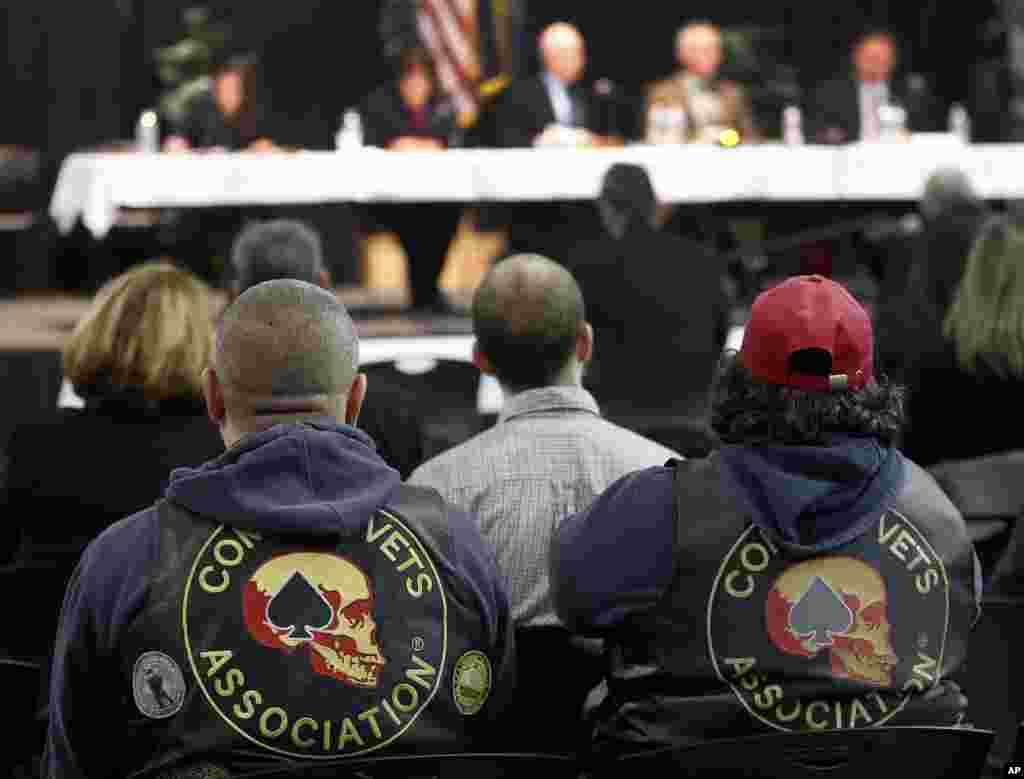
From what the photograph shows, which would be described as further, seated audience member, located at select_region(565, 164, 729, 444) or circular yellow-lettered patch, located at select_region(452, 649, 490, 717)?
seated audience member, located at select_region(565, 164, 729, 444)

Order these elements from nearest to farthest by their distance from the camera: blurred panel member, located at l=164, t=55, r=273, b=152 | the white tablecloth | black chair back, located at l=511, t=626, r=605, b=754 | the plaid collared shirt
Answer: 1. black chair back, located at l=511, t=626, r=605, b=754
2. the plaid collared shirt
3. the white tablecloth
4. blurred panel member, located at l=164, t=55, r=273, b=152

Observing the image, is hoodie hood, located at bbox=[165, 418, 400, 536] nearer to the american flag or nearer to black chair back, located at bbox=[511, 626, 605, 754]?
black chair back, located at bbox=[511, 626, 605, 754]

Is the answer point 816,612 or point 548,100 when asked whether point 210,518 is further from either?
point 548,100

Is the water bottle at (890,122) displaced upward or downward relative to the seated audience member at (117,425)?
upward

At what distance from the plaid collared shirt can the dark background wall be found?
9317mm

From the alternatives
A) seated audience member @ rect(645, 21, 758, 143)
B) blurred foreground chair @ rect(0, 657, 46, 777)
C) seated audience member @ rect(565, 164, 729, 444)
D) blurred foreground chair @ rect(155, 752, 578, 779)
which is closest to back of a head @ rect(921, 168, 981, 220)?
seated audience member @ rect(565, 164, 729, 444)

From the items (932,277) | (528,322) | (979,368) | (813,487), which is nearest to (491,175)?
(932,277)

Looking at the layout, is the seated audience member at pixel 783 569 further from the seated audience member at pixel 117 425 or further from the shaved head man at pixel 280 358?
the seated audience member at pixel 117 425

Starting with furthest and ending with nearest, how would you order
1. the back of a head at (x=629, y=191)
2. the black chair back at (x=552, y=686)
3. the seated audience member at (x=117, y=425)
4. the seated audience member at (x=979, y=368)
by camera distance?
the back of a head at (x=629, y=191), the seated audience member at (x=979, y=368), the seated audience member at (x=117, y=425), the black chair back at (x=552, y=686)

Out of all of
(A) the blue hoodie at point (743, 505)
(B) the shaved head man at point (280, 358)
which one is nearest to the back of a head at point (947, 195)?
(A) the blue hoodie at point (743, 505)

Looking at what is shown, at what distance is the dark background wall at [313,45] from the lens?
39.4 feet

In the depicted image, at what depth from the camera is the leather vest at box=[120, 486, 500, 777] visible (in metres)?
1.98

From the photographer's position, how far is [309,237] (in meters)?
4.43

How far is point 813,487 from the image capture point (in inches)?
84.8
